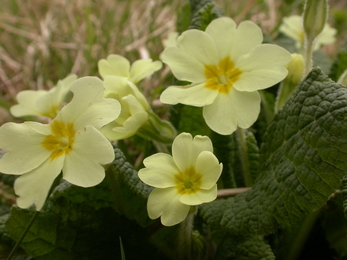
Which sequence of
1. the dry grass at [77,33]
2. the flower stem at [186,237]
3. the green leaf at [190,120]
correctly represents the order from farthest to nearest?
the dry grass at [77,33]
the green leaf at [190,120]
the flower stem at [186,237]

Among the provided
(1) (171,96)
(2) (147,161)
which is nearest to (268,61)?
(1) (171,96)

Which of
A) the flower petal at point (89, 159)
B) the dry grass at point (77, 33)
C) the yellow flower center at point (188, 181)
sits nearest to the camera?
the flower petal at point (89, 159)

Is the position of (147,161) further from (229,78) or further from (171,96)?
(229,78)

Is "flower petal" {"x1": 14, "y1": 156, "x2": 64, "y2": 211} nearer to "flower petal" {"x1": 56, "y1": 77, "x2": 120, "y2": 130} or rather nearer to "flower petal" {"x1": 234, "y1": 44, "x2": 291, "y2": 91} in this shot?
"flower petal" {"x1": 56, "y1": 77, "x2": 120, "y2": 130}

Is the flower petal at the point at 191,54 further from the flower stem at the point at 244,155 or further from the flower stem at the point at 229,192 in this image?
the flower stem at the point at 229,192

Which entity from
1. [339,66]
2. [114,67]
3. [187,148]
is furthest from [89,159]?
[339,66]

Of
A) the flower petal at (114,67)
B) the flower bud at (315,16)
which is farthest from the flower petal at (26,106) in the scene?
the flower bud at (315,16)

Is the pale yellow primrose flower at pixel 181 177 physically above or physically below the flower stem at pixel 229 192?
above

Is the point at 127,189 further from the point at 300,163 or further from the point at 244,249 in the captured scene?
the point at 300,163
